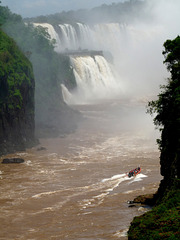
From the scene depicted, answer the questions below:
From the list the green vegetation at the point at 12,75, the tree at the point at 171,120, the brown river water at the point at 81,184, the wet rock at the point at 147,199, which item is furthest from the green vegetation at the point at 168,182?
the green vegetation at the point at 12,75

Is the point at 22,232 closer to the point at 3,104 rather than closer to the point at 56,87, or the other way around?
the point at 3,104

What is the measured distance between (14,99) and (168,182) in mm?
28917

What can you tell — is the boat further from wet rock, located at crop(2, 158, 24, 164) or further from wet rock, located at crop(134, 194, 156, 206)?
wet rock, located at crop(2, 158, 24, 164)

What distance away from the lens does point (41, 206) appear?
2514cm

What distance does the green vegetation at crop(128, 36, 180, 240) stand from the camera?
13062 millimetres

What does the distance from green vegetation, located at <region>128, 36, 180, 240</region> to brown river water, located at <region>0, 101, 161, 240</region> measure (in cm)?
288

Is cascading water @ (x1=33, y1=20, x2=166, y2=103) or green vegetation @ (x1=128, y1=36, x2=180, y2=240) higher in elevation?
cascading water @ (x1=33, y1=20, x2=166, y2=103)

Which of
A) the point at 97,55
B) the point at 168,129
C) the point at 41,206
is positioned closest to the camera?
the point at 168,129

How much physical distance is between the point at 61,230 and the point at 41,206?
5.94 meters

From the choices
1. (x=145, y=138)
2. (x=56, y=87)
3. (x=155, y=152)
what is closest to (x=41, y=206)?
(x=155, y=152)

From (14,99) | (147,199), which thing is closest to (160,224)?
(147,199)

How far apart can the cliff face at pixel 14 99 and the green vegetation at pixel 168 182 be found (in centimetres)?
2314

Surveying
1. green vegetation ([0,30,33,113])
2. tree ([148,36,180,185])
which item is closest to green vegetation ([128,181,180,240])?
tree ([148,36,180,185])

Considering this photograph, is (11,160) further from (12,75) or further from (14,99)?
(12,75)
